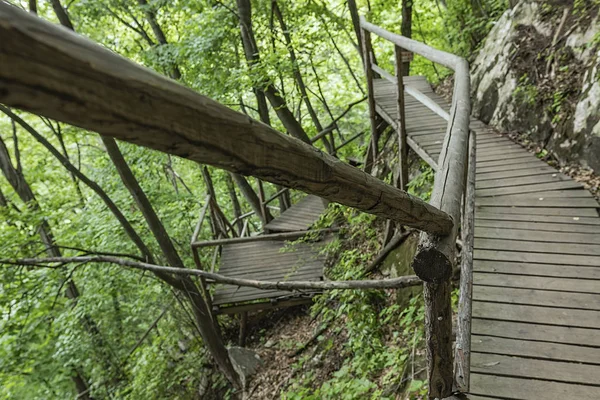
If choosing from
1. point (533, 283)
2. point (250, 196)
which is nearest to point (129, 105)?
point (533, 283)

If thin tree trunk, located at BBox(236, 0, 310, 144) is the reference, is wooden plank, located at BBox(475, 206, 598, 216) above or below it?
below

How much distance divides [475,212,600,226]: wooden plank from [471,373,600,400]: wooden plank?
6.55ft

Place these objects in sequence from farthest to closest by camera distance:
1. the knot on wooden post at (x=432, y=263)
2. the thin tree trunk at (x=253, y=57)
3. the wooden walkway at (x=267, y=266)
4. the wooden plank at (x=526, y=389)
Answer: the thin tree trunk at (x=253, y=57) → the wooden walkway at (x=267, y=266) → the wooden plank at (x=526, y=389) → the knot on wooden post at (x=432, y=263)

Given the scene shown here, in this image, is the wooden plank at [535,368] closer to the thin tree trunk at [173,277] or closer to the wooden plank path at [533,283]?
the wooden plank path at [533,283]

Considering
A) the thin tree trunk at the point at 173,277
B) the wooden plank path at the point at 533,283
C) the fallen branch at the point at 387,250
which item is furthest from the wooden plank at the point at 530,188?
the thin tree trunk at the point at 173,277

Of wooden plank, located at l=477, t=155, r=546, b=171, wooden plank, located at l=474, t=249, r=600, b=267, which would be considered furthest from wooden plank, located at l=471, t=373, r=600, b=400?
wooden plank, located at l=477, t=155, r=546, b=171

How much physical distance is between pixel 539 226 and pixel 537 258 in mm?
557

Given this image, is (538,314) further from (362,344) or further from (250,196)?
(250,196)

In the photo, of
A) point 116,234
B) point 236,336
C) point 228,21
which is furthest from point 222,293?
point 228,21

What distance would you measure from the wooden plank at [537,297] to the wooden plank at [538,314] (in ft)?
0.13

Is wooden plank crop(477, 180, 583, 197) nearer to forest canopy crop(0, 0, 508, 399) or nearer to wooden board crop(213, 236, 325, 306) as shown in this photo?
forest canopy crop(0, 0, 508, 399)

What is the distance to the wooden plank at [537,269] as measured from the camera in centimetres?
332

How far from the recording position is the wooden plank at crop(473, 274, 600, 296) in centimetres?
318

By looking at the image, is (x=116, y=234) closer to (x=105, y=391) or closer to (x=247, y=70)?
(x=247, y=70)
